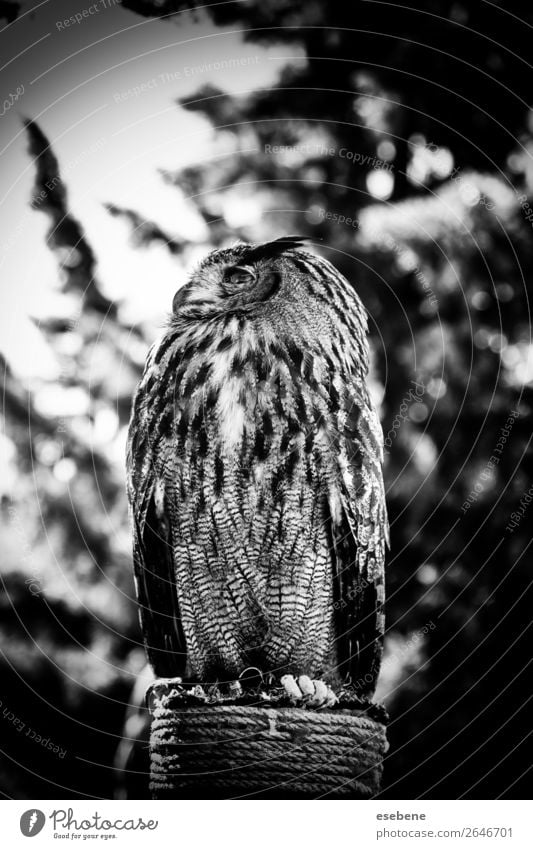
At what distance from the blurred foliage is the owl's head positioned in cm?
46

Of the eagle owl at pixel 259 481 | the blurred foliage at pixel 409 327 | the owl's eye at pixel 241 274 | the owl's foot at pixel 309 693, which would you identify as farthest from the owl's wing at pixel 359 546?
the blurred foliage at pixel 409 327

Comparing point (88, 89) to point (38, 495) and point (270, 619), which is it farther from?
point (270, 619)

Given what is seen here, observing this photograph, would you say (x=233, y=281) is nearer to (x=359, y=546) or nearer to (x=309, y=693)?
(x=359, y=546)

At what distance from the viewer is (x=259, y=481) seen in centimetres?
139

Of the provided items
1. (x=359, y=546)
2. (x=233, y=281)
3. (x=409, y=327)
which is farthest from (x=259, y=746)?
(x=409, y=327)

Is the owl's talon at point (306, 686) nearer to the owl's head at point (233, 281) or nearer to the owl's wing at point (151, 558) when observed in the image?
the owl's wing at point (151, 558)

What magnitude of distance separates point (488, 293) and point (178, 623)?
46.9 inches

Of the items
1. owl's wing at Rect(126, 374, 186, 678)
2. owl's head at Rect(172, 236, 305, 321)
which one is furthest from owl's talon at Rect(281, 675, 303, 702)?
owl's head at Rect(172, 236, 305, 321)

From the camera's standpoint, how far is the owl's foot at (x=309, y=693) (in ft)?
4.01

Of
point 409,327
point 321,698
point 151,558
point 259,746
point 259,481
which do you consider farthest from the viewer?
point 409,327

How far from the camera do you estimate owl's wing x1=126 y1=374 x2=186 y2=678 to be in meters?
1.46

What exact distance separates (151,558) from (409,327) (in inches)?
38.0

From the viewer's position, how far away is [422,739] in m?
2.00
